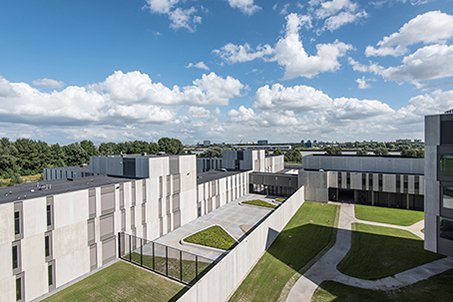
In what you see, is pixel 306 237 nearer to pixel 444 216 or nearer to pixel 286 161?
pixel 444 216

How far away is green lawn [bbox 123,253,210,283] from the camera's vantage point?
1789 centimetres

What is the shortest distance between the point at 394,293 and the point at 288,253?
9.17 meters

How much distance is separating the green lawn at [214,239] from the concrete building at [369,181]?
79.1 ft

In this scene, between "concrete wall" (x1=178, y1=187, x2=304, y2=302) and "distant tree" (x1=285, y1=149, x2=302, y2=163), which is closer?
"concrete wall" (x1=178, y1=187, x2=304, y2=302)

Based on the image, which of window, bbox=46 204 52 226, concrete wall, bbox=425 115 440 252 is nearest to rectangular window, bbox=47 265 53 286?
window, bbox=46 204 52 226

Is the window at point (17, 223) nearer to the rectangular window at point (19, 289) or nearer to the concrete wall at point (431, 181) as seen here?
the rectangular window at point (19, 289)

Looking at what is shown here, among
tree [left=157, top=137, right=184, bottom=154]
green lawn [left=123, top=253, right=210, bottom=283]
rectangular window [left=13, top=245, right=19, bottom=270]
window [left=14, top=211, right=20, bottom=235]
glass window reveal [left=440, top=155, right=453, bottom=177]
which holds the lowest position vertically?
green lawn [left=123, top=253, right=210, bottom=283]

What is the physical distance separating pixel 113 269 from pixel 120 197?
7.13m

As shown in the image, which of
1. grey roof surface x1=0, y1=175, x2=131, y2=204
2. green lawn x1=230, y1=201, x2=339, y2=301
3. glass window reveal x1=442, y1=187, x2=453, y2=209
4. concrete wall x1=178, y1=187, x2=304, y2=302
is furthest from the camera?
grey roof surface x1=0, y1=175, x2=131, y2=204

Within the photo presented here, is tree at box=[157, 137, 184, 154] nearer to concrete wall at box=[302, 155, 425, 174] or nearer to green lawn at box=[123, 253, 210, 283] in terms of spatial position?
concrete wall at box=[302, 155, 425, 174]

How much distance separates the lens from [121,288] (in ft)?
57.9

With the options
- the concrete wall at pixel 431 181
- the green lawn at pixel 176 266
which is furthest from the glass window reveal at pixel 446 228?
the green lawn at pixel 176 266

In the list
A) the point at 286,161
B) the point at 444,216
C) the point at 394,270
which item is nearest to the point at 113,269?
the point at 394,270

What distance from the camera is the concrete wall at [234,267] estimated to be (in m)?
13.3
